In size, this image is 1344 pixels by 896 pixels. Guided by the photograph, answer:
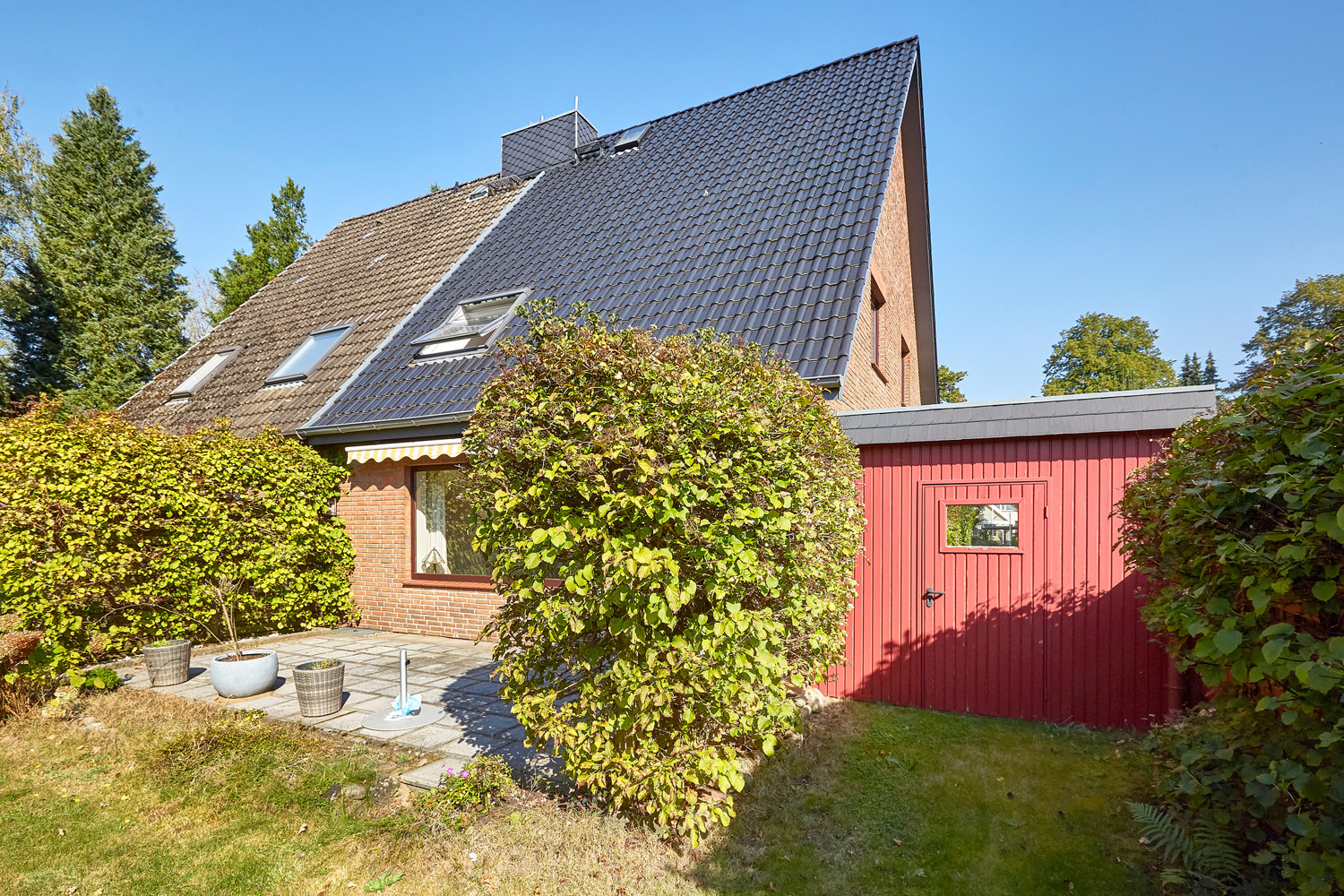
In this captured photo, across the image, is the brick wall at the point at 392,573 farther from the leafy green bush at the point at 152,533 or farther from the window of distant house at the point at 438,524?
the leafy green bush at the point at 152,533

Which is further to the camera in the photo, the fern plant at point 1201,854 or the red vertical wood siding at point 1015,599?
the red vertical wood siding at point 1015,599

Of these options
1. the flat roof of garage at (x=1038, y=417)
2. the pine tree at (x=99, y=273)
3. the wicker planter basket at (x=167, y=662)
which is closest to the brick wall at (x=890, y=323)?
the flat roof of garage at (x=1038, y=417)

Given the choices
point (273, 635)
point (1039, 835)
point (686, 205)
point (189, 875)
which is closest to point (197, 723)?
point (189, 875)

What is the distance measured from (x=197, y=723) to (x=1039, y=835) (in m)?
6.88

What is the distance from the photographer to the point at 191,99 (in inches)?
472

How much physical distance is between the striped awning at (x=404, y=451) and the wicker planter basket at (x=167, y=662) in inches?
132

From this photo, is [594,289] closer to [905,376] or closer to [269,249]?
[905,376]

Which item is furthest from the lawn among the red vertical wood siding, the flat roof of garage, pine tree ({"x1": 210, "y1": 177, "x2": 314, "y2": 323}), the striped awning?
pine tree ({"x1": 210, "y1": 177, "x2": 314, "y2": 323})

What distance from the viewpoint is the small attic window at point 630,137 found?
1478 cm

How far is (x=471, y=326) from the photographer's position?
1139 centimetres

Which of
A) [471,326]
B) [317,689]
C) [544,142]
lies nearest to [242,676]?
[317,689]

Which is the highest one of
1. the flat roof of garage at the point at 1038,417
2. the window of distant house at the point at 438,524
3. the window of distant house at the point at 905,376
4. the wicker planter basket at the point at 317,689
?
the window of distant house at the point at 905,376

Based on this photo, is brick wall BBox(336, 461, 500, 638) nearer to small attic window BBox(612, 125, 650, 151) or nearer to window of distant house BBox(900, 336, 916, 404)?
small attic window BBox(612, 125, 650, 151)

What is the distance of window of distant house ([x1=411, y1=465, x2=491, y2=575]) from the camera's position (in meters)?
10.7
